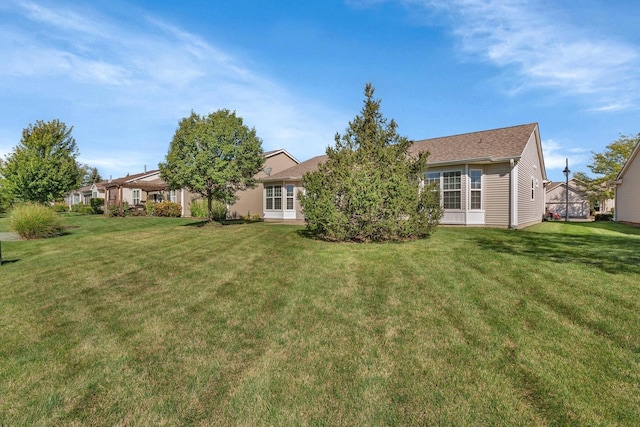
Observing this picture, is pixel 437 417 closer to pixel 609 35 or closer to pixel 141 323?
pixel 141 323

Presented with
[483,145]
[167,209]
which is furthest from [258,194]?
[483,145]

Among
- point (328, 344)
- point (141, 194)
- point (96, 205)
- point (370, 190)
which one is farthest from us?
point (141, 194)

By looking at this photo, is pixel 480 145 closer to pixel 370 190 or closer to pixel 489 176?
pixel 489 176

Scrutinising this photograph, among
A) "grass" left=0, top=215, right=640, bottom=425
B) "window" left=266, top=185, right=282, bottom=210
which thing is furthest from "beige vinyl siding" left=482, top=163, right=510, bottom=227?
"window" left=266, top=185, right=282, bottom=210

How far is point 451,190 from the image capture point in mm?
15586

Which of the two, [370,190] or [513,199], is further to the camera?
[513,199]

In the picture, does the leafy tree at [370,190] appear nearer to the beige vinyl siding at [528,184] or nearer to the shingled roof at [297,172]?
the beige vinyl siding at [528,184]

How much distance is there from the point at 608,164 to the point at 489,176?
27.3 metres

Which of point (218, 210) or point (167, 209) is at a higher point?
point (167, 209)

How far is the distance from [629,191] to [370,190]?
20838mm

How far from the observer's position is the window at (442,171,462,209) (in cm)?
1541

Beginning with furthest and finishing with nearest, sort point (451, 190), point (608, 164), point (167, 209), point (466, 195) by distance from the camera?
point (608, 164), point (167, 209), point (451, 190), point (466, 195)

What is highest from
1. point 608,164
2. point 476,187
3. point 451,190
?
point 608,164

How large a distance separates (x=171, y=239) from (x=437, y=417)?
11.7 meters
